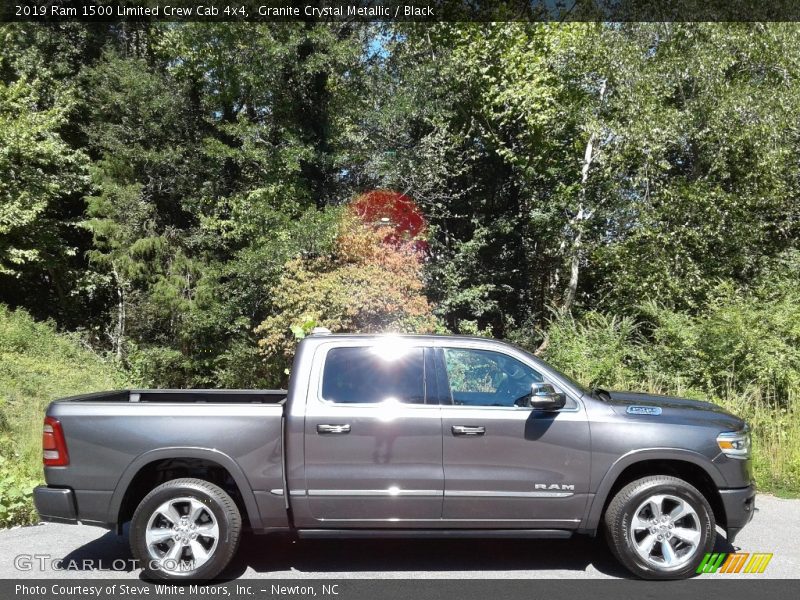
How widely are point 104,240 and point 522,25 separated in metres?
14.2

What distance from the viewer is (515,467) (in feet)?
17.3

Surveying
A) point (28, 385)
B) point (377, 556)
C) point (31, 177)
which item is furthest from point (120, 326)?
point (377, 556)

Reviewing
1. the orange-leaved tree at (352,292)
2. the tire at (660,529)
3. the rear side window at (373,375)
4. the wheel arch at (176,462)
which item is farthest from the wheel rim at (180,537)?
the orange-leaved tree at (352,292)

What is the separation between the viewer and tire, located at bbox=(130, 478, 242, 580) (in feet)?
17.0

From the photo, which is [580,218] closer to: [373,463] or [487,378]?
[487,378]

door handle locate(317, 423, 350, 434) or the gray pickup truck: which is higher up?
door handle locate(317, 423, 350, 434)

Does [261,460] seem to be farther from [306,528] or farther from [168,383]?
[168,383]

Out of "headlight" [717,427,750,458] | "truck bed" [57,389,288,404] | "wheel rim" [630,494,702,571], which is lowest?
"wheel rim" [630,494,702,571]

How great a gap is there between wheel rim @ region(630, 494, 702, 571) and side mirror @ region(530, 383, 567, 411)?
3.17ft

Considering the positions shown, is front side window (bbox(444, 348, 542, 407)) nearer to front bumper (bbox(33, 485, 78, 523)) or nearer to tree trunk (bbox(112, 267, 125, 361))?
front bumper (bbox(33, 485, 78, 523))

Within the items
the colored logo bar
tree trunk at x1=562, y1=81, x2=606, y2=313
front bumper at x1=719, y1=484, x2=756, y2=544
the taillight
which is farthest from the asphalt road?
tree trunk at x1=562, y1=81, x2=606, y2=313

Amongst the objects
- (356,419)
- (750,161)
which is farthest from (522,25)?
(356,419)

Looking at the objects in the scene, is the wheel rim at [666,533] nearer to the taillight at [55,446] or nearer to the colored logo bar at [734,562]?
the colored logo bar at [734,562]

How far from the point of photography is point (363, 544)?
20.5 feet
